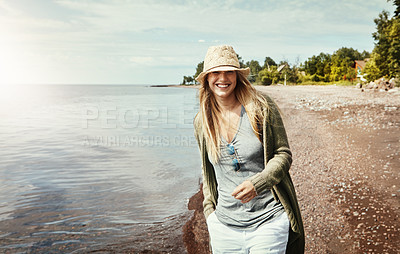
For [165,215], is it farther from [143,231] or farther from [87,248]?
[87,248]

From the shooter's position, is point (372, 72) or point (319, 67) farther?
point (319, 67)

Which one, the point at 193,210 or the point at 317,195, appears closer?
the point at 317,195

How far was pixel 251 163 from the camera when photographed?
84.8 inches

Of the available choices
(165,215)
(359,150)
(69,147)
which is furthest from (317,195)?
(69,147)

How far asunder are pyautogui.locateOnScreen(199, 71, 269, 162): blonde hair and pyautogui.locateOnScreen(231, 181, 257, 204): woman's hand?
0.94ft

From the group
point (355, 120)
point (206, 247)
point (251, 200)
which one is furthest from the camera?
point (355, 120)

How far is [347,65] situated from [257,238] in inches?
2984

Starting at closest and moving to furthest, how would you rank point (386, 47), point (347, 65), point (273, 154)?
point (273, 154) < point (386, 47) < point (347, 65)

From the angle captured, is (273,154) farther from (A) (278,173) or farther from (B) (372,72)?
(B) (372,72)

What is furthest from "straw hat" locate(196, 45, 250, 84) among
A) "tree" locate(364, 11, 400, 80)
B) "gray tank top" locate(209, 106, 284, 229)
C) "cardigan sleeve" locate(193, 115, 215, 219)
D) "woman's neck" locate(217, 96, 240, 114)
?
"tree" locate(364, 11, 400, 80)

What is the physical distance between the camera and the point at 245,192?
6.53ft

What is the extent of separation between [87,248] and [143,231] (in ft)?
3.64

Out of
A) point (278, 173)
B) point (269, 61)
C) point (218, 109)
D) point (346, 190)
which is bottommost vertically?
point (346, 190)

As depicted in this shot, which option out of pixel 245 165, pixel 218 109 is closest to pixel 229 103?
pixel 218 109
